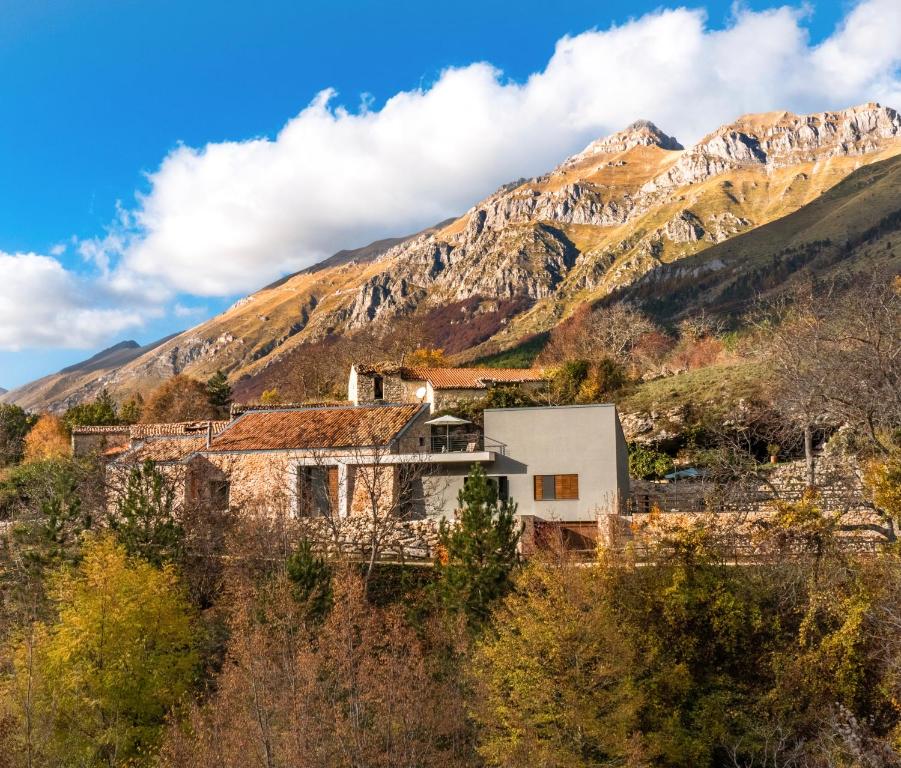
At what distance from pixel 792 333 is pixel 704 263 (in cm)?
13282

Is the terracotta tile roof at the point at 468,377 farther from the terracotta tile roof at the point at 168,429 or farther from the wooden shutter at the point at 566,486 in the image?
the wooden shutter at the point at 566,486

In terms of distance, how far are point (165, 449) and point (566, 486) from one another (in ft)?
64.5

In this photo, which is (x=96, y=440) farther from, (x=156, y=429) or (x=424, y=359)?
(x=424, y=359)

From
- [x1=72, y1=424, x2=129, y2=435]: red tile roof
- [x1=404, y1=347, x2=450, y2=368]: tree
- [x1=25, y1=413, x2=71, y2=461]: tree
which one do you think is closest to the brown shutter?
[x1=72, y1=424, x2=129, y2=435]: red tile roof

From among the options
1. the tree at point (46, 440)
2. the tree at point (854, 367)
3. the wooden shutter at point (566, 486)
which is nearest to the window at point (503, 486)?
the wooden shutter at point (566, 486)

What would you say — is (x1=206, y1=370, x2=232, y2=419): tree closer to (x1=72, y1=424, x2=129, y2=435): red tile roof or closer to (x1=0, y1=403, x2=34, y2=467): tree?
(x1=72, y1=424, x2=129, y2=435): red tile roof

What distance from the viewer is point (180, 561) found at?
2795 cm

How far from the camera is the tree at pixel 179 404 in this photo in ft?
196

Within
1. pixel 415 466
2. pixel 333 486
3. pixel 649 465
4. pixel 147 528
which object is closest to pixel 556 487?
pixel 415 466

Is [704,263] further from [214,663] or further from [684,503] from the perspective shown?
[214,663]

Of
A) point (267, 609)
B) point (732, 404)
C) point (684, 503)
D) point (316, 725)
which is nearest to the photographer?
point (316, 725)

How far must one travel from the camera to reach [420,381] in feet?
143

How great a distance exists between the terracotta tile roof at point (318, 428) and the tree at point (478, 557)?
7.22 m

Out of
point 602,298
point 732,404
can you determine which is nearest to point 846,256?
point 602,298
